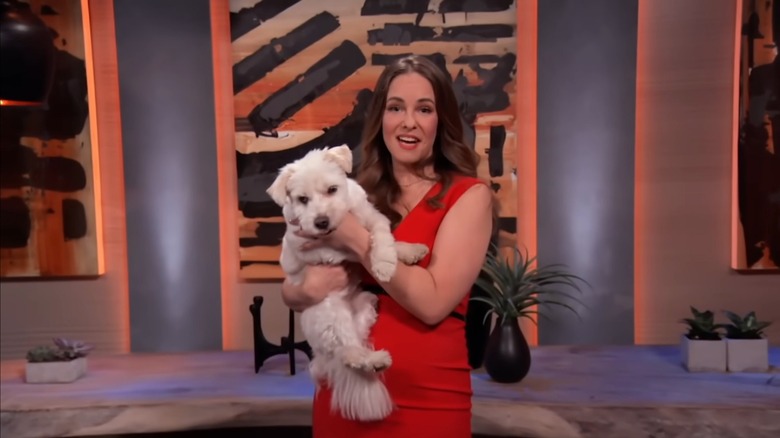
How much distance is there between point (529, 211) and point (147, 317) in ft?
6.54

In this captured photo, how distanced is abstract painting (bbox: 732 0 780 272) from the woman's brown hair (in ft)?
6.94

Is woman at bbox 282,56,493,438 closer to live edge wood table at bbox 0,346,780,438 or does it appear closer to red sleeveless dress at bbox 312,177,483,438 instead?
red sleeveless dress at bbox 312,177,483,438

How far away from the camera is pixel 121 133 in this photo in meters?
3.08

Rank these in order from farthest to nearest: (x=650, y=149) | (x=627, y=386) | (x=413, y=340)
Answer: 1. (x=650, y=149)
2. (x=627, y=386)
3. (x=413, y=340)

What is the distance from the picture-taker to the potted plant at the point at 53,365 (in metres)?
2.68

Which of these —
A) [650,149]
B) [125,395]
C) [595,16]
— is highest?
[595,16]

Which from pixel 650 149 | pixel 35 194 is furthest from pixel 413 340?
pixel 35 194

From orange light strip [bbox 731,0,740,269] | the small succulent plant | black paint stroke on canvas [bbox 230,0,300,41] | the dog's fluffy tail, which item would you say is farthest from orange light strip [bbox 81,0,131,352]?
orange light strip [bbox 731,0,740,269]

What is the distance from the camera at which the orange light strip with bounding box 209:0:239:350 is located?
3.07m

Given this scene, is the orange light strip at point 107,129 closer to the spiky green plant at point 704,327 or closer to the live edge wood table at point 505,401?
the live edge wood table at point 505,401

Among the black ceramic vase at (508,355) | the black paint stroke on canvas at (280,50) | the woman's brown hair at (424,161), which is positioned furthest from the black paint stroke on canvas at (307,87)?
the woman's brown hair at (424,161)

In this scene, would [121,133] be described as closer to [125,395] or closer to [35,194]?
[35,194]

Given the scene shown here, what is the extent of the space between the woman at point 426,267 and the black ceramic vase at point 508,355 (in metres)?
1.19

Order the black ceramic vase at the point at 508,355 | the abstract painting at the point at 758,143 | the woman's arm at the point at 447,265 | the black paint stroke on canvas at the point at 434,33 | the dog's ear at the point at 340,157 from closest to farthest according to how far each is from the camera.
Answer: the woman's arm at the point at 447,265
the dog's ear at the point at 340,157
the black ceramic vase at the point at 508,355
the abstract painting at the point at 758,143
the black paint stroke on canvas at the point at 434,33
